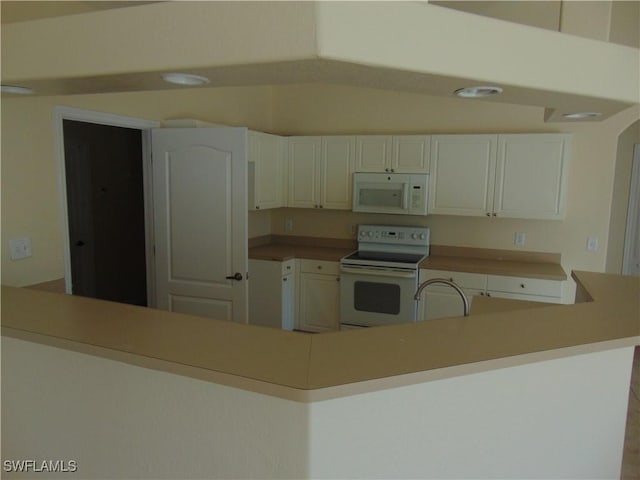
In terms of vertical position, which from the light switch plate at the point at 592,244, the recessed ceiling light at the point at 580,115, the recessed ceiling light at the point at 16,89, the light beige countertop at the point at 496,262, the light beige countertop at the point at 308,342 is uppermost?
the recessed ceiling light at the point at 16,89

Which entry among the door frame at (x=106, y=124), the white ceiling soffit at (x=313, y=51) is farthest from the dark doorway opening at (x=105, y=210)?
the white ceiling soffit at (x=313, y=51)

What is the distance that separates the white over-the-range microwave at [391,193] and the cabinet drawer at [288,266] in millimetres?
752

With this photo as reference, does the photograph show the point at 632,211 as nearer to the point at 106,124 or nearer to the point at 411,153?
the point at 411,153

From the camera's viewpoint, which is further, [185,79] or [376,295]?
[376,295]

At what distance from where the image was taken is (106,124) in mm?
2686

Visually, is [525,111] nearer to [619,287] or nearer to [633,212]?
[633,212]

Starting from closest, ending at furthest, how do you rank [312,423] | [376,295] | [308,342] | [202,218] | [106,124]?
1. [312,423]
2. [308,342]
3. [106,124]
4. [202,218]
5. [376,295]

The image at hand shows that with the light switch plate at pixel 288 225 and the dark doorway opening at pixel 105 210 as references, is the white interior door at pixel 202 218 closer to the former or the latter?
the dark doorway opening at pixel 105 210

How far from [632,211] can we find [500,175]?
188cm

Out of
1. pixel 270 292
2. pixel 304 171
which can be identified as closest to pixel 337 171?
pixel 304 171

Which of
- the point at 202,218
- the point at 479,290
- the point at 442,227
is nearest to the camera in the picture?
the point at 202,218

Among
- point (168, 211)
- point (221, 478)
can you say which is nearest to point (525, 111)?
point (168, 211)

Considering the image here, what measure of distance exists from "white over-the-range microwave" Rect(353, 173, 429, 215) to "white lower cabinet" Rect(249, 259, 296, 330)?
895mm

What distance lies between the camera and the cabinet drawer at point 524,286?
336cm
